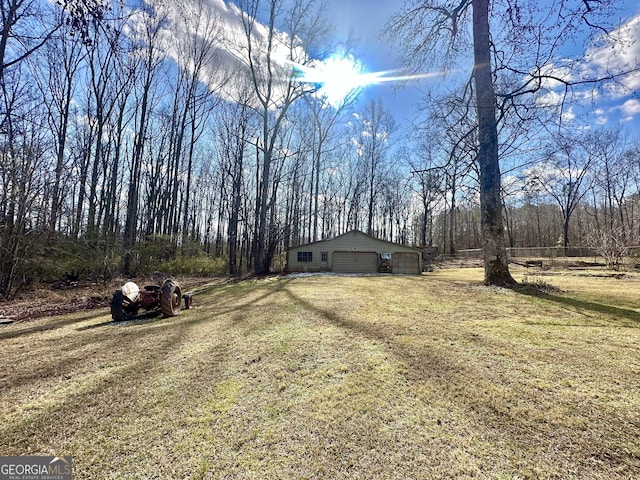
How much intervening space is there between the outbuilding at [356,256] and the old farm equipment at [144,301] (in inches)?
522

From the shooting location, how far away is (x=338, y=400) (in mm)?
2281

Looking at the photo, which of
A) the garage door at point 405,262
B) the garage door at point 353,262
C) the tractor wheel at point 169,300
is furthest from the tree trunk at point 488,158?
the garage door at point 353,262

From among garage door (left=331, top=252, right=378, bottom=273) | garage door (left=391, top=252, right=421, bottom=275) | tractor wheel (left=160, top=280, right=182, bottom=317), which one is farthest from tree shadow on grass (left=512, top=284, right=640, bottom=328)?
garage door (left=331, top=252, right=378, bottom=273)

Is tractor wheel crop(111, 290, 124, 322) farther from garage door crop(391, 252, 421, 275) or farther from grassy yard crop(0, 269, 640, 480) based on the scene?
garage door crop(391, 252, 421, 275)

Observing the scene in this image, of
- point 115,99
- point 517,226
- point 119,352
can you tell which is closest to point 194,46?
point 115,99

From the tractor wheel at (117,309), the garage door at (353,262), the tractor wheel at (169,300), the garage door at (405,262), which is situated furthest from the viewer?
the garage door at (353,262)

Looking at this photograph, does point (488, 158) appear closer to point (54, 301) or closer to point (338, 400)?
point (338, 400)

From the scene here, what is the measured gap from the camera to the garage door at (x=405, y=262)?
19312mm

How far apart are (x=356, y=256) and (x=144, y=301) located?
598 inches

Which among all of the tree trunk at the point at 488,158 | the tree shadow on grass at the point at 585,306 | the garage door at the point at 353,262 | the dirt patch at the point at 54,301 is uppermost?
the tree trunk at the point at 488,158

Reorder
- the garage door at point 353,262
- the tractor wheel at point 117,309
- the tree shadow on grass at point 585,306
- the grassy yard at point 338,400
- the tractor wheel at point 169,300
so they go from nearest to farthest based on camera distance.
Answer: the grassy yard at point 338,400
the tree shadow on grass at point 585,306
the tractor wheel at point 117,309
the tractor wheel at point 169,300
the garage door at point 353,262

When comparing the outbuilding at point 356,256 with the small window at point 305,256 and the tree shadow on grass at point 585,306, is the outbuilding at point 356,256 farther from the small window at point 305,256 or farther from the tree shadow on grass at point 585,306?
the tree shadow on grass at point 585,306

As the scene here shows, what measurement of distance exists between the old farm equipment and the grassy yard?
1106 mm

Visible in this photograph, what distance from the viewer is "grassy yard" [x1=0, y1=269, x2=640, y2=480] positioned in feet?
5.32
